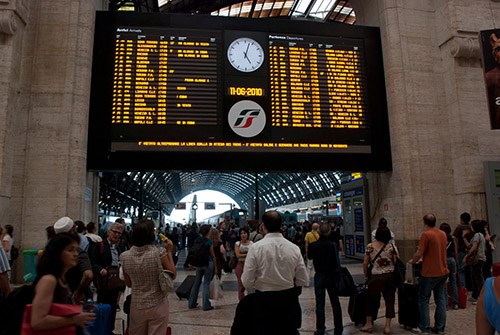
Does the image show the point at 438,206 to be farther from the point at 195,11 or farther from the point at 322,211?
the point at 322,211

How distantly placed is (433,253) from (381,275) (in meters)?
0.75

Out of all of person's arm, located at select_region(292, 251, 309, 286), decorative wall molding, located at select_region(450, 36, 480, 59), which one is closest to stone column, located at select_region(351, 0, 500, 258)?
decorative wall molding, located at select_region(450, 36, 480, 59)

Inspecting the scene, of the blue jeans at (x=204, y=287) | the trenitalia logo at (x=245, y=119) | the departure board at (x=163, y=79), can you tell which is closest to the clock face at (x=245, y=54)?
the departure board at (x=163, y=79)

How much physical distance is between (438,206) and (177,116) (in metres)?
6.92

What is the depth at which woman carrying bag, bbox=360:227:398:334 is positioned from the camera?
4.89m

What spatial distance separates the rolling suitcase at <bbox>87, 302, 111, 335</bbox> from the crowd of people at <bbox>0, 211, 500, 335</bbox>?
27cm

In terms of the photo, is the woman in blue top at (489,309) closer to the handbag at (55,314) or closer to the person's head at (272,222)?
the person's head at (272,222)

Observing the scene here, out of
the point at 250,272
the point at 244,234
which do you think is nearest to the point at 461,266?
the point at 244,234

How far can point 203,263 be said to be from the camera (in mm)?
6605

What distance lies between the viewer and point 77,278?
3.44 m

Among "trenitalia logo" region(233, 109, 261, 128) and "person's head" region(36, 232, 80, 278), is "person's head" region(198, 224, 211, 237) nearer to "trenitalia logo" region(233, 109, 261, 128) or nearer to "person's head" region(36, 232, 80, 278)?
"trenitalia logo" region(233, 109, 261, 128)

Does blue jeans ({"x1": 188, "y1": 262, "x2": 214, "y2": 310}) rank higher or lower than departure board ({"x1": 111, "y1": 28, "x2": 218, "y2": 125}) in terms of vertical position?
lower

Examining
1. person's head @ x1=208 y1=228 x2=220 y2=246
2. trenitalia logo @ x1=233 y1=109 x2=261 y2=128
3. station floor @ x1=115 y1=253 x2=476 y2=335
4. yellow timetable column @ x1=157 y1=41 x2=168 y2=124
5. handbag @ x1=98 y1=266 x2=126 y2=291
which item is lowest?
station floor @ x1=115 y1=253 x2=476 y2=335

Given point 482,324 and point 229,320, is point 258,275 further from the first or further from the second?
point 229,320
